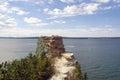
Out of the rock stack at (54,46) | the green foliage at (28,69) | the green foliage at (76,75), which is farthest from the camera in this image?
the rock stack at (54,46)

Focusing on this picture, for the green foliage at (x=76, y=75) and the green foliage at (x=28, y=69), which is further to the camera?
the green foliage at (x=76, y=75)

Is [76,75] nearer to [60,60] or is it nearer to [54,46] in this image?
[60,60]

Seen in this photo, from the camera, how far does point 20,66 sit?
193 feet

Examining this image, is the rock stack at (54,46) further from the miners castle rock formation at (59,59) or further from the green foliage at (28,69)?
the green foliage at (28,69)

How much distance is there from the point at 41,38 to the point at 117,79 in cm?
3655

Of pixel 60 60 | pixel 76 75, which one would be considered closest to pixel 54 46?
pixel 60 60

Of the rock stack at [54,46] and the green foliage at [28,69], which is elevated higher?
the rock stack at [54,46]

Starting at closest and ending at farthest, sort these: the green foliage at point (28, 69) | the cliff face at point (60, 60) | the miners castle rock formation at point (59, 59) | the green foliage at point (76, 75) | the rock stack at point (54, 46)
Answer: the green foliage at point (28, 69)
the green foliage at point (76, 75)
the cliff face at point (60, 60)
the miners castle rock formation at point (59, 59)
the rock stack at point (54, 46)

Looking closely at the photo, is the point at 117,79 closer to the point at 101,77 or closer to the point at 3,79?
the point at 101,77

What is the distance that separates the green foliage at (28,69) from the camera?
182ft

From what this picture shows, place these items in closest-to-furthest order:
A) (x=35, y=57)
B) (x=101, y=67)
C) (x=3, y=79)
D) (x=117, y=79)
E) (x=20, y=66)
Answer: (x=3, y=79)
(x=20, y=66)
(x=35, y=57)
(x=117, y=79)
(x=101, y=67)

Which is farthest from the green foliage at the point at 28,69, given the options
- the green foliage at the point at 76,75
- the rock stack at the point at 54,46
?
the green foliage at the point at 76,75

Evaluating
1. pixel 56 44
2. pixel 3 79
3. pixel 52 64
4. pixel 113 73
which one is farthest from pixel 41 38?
pixel 113 73

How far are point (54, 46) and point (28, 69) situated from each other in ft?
45.2
